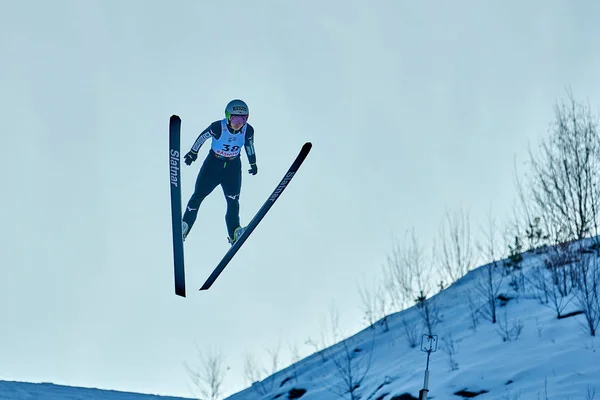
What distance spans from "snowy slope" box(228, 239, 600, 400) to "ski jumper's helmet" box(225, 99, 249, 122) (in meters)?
7.02

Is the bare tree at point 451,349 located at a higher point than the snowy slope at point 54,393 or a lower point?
lower

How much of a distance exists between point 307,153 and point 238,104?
1.97 m

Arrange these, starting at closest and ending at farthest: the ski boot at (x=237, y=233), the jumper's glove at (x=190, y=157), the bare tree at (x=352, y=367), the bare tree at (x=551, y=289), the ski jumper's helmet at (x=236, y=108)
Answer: the ski jumper's helmet at (x=236, y=108)
the jumper's glove at (x=190, y=157)
the ski boot at (x=237, y=233)
the bare tree at (x=551, y=289)
the bare tree at (x=352, y=367)

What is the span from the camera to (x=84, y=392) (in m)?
Result: 20.5

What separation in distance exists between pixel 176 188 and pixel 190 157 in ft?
1.78

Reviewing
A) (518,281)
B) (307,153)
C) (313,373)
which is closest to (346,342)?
(313,373)

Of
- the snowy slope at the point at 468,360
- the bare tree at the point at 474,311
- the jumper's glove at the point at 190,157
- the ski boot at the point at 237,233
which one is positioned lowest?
the snowy slope at the point at 468,360

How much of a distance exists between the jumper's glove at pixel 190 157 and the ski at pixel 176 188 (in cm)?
15

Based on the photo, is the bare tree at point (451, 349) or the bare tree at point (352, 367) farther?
the bare tree at point (352, 367)

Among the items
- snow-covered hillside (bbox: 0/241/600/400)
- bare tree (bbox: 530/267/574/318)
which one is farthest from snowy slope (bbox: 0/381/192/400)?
bare tree (bbox: 530/267/574/318)

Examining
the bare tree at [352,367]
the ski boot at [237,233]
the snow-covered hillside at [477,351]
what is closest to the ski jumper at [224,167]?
the ski boot at [237,233]

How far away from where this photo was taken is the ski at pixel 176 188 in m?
11.1

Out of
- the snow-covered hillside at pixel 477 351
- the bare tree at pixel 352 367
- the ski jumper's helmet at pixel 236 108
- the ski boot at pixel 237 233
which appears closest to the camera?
the ski jumper's helmet at pixel 236 108

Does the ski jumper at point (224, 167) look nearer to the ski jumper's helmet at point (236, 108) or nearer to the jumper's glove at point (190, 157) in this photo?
the jumper's glove at point (190, 157)
